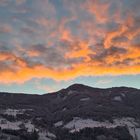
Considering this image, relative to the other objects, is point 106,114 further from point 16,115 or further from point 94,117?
point 16,115

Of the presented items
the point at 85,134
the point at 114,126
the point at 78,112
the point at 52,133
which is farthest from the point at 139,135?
the point at 78,112

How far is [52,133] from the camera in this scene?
146 metres

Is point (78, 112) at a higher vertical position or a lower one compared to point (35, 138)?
higher

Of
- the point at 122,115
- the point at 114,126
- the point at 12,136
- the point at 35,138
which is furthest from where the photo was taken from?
the point at 122,115

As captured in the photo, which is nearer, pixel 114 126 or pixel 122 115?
pixel 114 126

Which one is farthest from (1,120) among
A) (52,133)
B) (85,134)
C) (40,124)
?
(85,134)

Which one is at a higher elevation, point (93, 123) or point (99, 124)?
point (93, 123)

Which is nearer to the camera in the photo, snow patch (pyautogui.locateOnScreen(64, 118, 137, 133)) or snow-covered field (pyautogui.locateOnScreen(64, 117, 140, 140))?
snow-covered field (pyautogui.locateOnScreen(64, 117, 140, 140))

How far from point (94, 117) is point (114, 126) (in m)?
21.5

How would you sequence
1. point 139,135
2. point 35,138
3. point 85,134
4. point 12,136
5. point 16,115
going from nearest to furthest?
point 12,136
point 35,138
point 85,134
point 139,135
point 16,115

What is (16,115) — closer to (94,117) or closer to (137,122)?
(94,117)

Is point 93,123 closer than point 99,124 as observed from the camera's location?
No

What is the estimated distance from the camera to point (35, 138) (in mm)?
122812

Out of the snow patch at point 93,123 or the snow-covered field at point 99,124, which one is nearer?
the snow-covered field at point 99,124
